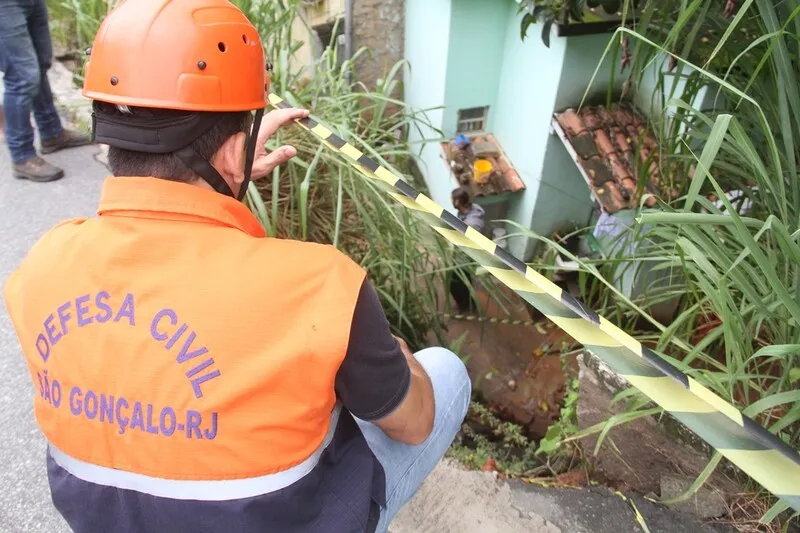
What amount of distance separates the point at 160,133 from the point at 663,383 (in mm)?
1048

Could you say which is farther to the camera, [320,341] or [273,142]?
[273,142]

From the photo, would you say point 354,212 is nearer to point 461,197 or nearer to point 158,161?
point 461,197

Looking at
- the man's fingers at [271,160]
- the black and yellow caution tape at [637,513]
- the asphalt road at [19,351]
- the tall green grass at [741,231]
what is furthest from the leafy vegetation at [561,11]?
the asphalt road at [19,351]

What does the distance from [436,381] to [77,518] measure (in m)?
0.87

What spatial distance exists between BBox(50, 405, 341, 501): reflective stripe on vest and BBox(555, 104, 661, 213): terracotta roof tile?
2435mm

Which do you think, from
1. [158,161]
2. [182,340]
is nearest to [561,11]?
[158,161]

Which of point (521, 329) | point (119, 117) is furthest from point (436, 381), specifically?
point (521, 329)

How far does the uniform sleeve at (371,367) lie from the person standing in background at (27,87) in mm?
3049

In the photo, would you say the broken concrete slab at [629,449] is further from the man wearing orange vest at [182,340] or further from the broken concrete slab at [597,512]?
the man wearing orange vest at [182,340]

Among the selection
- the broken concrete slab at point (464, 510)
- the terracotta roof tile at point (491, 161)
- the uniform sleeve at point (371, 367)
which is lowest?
the broken concrete slab at point (464, 510)

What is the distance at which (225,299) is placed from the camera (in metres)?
0.95

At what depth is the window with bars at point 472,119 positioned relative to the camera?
4309mm

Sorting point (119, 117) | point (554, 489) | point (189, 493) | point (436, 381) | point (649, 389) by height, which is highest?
point (119, 117)

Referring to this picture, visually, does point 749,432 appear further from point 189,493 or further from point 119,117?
point 119,117
